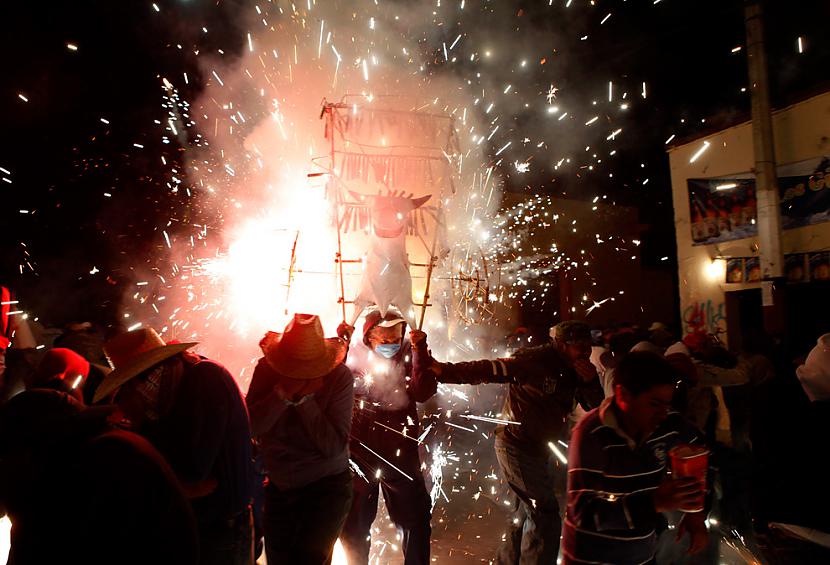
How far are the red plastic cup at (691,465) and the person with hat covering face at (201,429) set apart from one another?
6.55ft

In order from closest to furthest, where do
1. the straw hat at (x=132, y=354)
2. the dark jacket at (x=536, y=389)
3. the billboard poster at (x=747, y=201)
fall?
1. the straw hat at (x=132, y=354)
2. the dark jacket at (x=536, y=389)
3. the billboard poster at (x=747, y=201)

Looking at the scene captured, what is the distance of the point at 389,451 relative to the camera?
410cm

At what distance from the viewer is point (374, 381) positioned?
443 cm

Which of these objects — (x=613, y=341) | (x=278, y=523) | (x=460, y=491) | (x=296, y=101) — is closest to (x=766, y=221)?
(x=613, y=341)

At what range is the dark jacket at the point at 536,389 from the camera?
14.0 feet

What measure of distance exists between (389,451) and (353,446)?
300 mm

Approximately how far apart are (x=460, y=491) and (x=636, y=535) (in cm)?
412

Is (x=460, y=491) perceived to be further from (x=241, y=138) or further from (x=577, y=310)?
(x=577, y=310)

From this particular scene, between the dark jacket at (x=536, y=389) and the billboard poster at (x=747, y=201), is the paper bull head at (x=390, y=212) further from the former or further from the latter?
the billboard poster at (x=747, y=201)

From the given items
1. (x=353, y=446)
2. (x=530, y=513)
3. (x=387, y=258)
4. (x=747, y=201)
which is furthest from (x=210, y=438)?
(x=747, y=201)

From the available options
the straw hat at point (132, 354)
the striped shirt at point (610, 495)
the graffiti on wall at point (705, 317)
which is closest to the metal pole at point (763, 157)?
the graffiti on wall at point (705, 317)

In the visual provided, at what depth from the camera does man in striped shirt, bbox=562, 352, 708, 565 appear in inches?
93.8

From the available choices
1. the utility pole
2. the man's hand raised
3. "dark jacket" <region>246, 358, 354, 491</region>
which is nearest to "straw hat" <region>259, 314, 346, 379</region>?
"dark jacket" <region>246, 358, 354, 491</region>

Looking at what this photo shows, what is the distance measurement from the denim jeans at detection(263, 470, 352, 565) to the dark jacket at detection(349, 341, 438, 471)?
106cm
